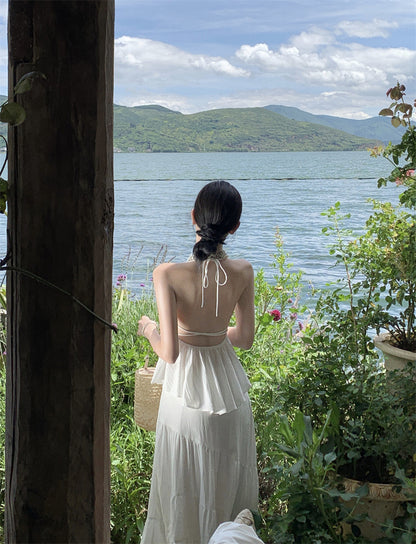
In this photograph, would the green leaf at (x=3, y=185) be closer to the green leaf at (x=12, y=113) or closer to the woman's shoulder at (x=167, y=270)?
the green leaf at (x=12, y=113)

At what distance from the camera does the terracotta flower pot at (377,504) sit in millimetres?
1981

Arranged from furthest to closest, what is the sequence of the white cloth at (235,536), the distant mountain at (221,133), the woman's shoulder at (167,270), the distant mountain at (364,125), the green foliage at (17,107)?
1. the distant mountain at (364,125)
2. the distant mountain at (221,133)
3. the woman's shoulder at (167,270)
4. the white cloth at (235,536)
5. the green foliage at (17,107)

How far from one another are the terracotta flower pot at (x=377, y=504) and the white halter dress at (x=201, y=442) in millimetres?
421

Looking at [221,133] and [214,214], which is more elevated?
[221,133]

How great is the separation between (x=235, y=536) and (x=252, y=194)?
90.3 feet

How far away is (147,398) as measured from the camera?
2.52m

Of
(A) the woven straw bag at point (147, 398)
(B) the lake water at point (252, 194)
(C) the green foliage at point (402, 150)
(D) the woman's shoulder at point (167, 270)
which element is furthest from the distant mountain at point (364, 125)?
(D) the woman's shoulder at point (167, 270)

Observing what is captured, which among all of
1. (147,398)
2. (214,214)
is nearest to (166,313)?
(214,214)

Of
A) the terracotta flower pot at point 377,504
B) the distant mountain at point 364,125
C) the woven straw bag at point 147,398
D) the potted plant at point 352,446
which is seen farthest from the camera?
the distant mountain at point 364,125

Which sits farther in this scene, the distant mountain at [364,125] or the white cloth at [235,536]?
the distant mountain at [364,125]

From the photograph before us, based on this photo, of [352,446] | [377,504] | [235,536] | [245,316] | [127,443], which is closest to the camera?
[235,536]

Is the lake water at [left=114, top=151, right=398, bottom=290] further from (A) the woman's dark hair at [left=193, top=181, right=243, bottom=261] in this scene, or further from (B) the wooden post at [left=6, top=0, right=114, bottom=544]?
(B) the wooden post at [left=6, top=0, right=114, bottom=544]

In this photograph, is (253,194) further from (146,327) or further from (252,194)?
(146,327)

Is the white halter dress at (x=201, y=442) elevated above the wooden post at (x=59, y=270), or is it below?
below
